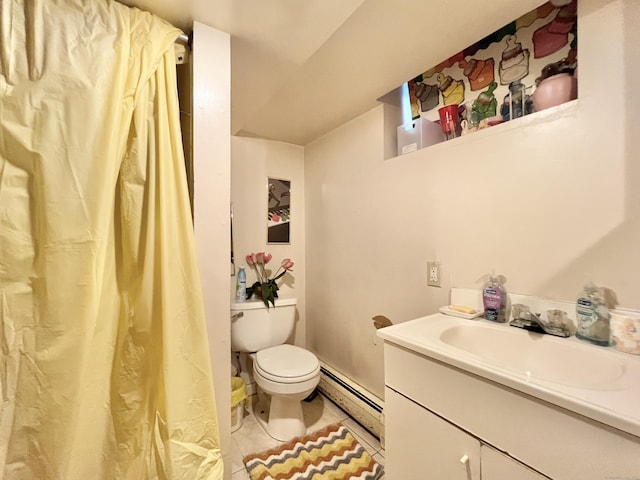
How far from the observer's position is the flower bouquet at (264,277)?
190 centimetres

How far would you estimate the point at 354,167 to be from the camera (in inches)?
72.9

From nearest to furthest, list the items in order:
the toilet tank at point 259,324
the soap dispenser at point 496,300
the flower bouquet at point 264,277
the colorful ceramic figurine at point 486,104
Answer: the soap dispenser at point 496,300, the colorful ceramic figurine at point 486,104, the toilet tank at point 259,324, the flower bouquet at point 264,277

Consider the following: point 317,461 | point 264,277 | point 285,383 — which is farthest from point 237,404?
point 264,277

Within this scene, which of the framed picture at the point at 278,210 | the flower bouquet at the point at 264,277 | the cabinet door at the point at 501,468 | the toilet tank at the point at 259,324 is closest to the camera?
the cabinet door at the point at 501,468

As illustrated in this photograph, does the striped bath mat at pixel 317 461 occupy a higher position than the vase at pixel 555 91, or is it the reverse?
the vase at pixel 555 91

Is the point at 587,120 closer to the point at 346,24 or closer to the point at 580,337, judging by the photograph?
the point at 580,337

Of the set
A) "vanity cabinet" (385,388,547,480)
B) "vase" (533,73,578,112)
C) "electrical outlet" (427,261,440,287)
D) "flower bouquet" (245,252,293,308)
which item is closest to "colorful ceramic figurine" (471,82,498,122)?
"vase" (533,73,578,112)

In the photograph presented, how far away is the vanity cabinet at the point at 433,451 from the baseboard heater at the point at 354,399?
0.57 m

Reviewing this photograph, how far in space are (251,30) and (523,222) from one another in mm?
1291

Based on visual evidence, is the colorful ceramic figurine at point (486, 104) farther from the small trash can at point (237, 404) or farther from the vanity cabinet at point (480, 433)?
the small trash can at point (237, 404)

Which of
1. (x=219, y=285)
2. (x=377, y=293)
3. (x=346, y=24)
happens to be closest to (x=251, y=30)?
(x=346, y=24)

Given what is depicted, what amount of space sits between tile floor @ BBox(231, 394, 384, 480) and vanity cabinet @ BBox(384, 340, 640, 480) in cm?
62

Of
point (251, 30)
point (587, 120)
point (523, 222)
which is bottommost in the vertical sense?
point (523, 222)

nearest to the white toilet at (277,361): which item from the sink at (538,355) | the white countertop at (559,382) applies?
the white countertop at (559,382)
